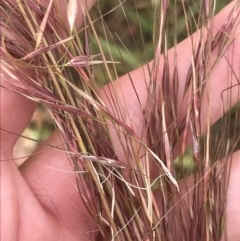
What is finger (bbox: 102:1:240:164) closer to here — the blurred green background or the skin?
the skin

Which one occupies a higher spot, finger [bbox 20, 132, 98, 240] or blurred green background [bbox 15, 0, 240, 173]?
blurred green background [bbox 15, 0, 240, 173]

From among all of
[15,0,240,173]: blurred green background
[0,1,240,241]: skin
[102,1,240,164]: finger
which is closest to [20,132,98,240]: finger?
[0,1,240,241]: skin

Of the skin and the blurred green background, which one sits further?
the blurred green background

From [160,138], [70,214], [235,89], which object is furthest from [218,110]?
[70,214]

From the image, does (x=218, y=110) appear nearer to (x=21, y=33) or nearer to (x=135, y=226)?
(x=135, y=226)

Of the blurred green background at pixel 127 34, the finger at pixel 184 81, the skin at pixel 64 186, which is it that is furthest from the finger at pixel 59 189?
the blurred green background at pixel 127 34

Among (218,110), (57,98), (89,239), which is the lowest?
(89,239)

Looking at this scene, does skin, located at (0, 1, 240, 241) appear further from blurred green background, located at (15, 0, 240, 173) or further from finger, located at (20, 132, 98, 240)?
blurred green background, located at (15, 0, 240, 173)

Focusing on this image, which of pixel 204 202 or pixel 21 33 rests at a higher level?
pixel 21 33

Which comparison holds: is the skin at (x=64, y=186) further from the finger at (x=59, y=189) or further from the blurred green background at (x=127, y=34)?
the blurred green background at (x=127, y=34)
